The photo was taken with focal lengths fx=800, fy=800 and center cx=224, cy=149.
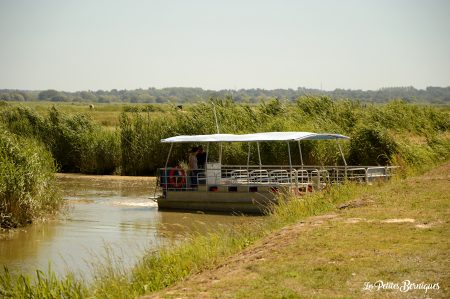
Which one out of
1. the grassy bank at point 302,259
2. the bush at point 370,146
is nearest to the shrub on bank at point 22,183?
the grassy bank at point 302,259

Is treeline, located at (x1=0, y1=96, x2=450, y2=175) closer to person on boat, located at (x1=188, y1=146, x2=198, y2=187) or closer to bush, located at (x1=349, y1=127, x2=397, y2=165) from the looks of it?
bush, located at (x1=349, y1=127, x2=397, y2=165)

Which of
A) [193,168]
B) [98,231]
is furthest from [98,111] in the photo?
[98,231]

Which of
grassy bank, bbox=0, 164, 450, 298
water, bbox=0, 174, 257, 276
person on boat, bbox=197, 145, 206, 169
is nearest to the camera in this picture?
grassy bank, bbox=0, 164, 450, 298

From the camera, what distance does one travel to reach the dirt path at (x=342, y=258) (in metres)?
9.80

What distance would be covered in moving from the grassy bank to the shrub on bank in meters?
8.34

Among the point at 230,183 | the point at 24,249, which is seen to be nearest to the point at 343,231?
the point at 24,249

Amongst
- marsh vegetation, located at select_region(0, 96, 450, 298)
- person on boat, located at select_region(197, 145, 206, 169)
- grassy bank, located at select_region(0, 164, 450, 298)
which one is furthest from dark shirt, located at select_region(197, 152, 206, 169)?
grassy bank, located at select_region(0, 164, 450, 298)

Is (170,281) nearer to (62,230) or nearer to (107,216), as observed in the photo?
(62,230)

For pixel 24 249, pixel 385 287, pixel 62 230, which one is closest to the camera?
pixel 385 287

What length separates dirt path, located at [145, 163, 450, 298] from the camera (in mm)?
9797

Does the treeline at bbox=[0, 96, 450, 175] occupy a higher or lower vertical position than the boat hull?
higher

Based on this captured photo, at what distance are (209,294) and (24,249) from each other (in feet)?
35.4

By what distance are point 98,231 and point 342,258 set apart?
42.7 ft

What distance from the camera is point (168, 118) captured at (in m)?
41.6
